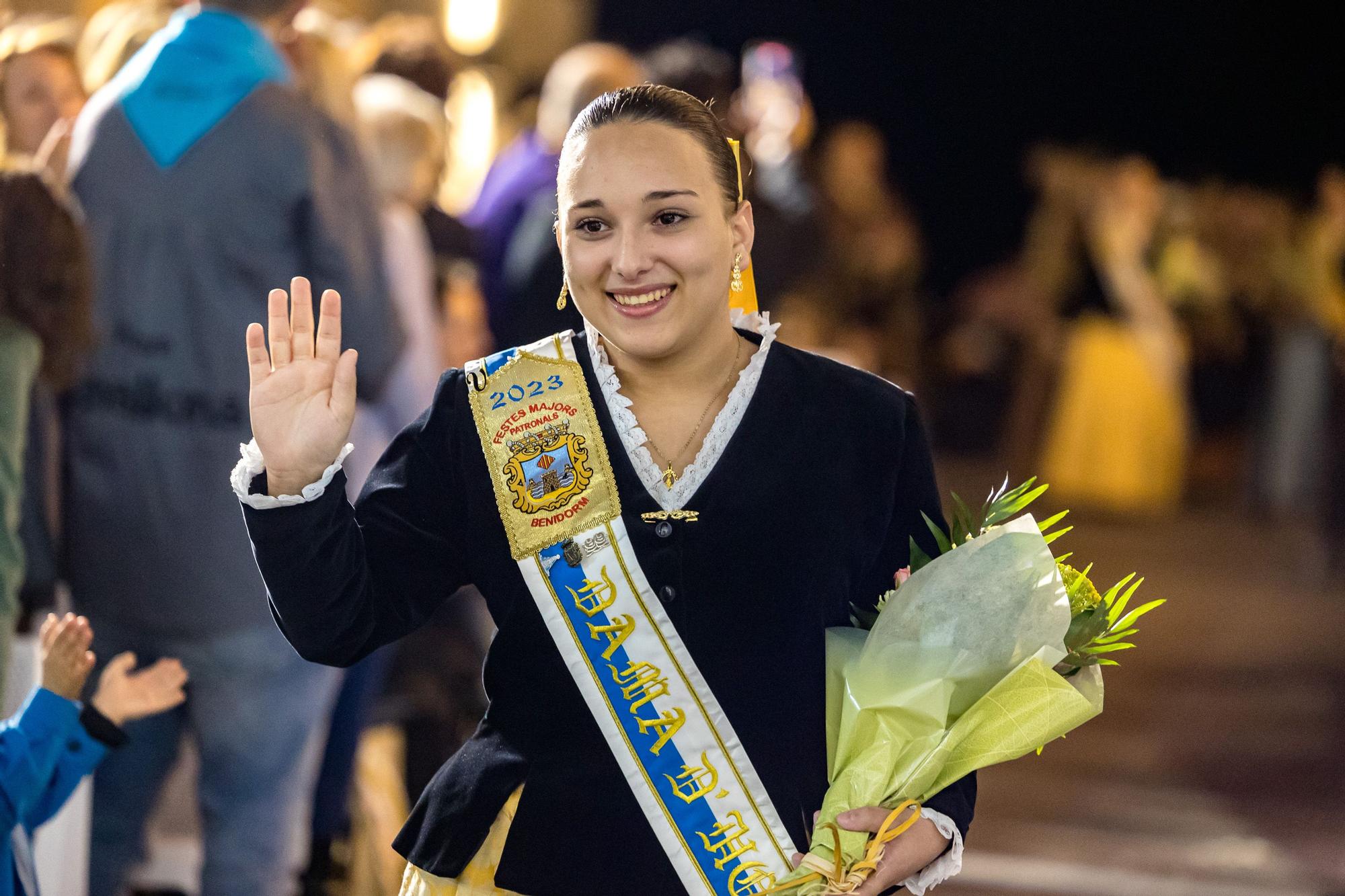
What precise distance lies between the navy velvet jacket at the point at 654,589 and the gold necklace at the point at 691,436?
0.03 meters

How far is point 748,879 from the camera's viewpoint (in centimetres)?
162

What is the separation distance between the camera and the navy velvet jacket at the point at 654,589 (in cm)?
159

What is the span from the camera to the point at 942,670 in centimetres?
152

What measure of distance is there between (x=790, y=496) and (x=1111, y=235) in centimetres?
771

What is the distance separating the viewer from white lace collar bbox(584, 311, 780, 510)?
1646 mm

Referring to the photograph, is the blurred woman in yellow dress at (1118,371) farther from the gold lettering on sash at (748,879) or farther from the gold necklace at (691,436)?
the gold lettering on sash at (748,879)

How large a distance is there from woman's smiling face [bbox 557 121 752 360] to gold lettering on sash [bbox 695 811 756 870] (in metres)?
0.46

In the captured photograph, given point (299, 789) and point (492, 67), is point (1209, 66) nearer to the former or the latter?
point (492, 67)

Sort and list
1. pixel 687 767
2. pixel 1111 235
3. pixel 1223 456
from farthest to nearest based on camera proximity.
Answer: pixel 1223 456
pixel 1111 235
pixel 687 767

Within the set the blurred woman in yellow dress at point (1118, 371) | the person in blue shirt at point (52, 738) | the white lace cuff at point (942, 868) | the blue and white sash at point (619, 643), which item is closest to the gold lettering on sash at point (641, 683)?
the blue and white sash at point (619, 643)

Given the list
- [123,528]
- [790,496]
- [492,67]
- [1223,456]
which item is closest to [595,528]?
[790,496]

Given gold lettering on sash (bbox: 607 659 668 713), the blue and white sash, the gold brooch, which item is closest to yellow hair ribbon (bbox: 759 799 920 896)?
the blue and white sash

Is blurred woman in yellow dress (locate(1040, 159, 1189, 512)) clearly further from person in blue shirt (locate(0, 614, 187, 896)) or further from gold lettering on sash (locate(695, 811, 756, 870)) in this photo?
gold lettering on sash (locate(695, 811, 756, 870))

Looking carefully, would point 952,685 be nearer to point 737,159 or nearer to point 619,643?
point 619,643
